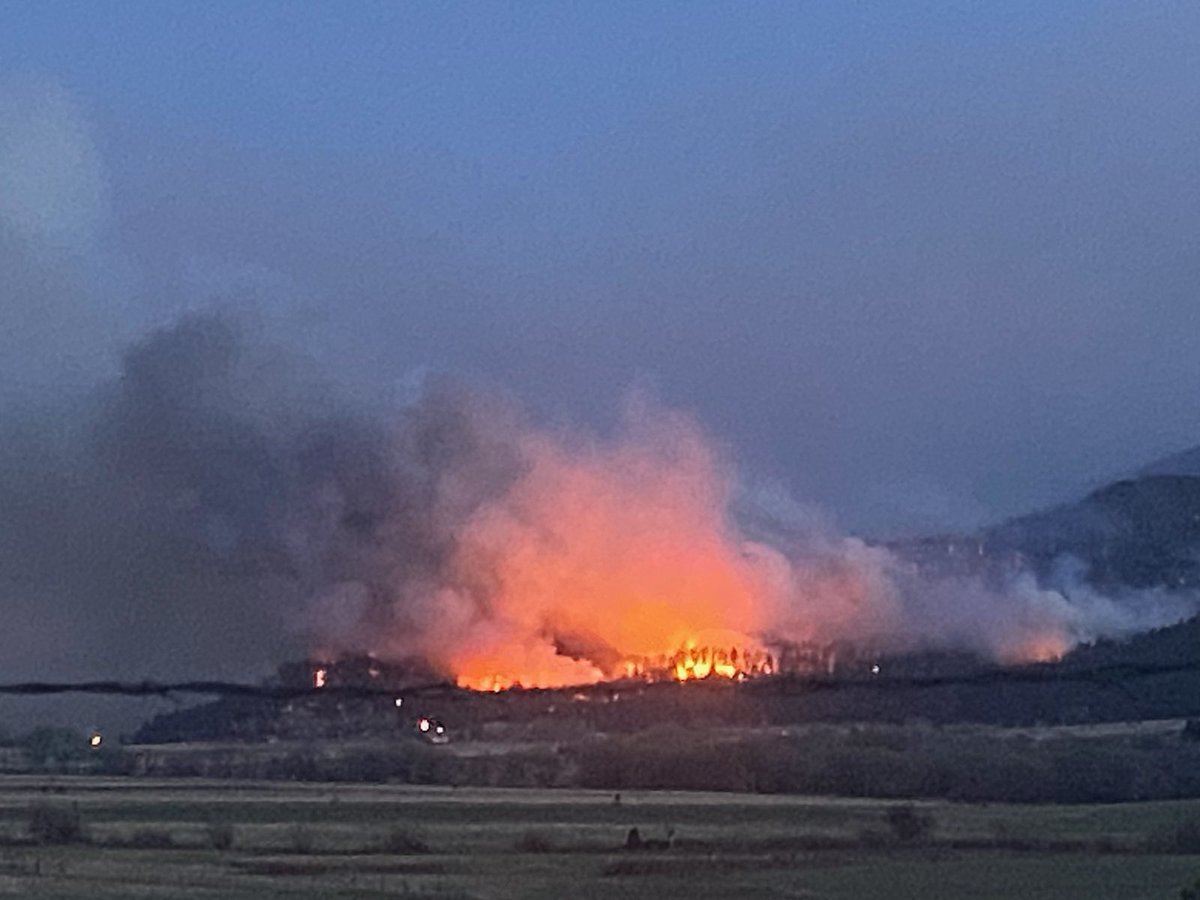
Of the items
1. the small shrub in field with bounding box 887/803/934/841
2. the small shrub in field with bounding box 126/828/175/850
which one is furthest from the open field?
the small shrub in field with bounding box 887/803/934/841

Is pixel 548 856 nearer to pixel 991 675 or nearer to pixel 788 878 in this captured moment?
pixel 788 878

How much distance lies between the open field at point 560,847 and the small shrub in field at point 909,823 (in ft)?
0.80

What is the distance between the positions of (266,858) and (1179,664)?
41.5 m

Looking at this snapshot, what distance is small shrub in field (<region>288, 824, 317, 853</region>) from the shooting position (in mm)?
57156

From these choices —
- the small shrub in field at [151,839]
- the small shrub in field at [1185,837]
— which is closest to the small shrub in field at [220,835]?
the small shrub in field at [151,839]

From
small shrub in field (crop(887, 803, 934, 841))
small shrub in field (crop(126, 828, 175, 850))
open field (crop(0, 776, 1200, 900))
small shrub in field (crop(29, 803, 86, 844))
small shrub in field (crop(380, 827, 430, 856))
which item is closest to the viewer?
open field (crop(0, 776, 1200, 900))

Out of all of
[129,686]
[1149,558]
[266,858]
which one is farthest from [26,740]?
[1149,558]

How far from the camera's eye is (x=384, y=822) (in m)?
66.3

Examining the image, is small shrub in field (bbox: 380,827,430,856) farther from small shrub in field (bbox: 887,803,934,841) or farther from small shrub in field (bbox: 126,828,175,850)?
small shrub in field (bbox: 887,803,934,841)

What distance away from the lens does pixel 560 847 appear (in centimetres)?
5925

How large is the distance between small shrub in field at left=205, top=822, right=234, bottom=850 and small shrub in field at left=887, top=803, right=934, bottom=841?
1903 cm

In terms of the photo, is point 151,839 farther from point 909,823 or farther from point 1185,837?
point 1185,837

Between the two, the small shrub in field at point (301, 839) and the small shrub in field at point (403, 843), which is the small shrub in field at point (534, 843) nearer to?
the small shrub in field at point (403, 843)

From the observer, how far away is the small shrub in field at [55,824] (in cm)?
5959
